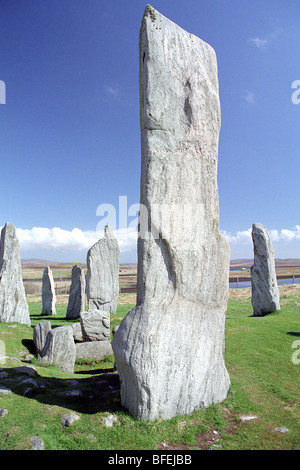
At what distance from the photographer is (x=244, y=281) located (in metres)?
51.5

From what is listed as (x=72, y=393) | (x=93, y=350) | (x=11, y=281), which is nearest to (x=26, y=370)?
(x=72, y=393)

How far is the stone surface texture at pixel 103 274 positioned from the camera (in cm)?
1405

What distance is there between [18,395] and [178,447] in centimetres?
282

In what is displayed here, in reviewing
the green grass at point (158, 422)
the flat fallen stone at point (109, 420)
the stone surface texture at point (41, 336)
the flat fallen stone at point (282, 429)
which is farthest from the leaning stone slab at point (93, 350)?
the flat fallen stone at point (282, 429)

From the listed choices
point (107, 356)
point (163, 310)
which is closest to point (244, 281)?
point (107, 356)

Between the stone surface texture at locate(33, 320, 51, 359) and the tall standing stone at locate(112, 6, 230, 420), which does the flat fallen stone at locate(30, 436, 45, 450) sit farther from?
the stone surface texture at locate(33, 320, 51, 359)

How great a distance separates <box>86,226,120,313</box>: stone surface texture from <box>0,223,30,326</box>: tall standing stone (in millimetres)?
2869

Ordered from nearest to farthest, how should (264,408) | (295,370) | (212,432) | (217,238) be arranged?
(212,432), (264,408), (217,238), (295,370)

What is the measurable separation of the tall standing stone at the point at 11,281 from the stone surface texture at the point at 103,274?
2869 mm

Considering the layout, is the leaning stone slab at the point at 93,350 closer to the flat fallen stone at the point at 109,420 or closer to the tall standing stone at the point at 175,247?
the tall standing stone at the point at 175,247

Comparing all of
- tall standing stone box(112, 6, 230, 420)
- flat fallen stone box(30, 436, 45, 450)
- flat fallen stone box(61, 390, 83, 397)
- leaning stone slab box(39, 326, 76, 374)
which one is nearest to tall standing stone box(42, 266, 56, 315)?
leaning stone slab box(39, 326, 76, 374)

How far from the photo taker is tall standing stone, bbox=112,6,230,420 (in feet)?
15.4

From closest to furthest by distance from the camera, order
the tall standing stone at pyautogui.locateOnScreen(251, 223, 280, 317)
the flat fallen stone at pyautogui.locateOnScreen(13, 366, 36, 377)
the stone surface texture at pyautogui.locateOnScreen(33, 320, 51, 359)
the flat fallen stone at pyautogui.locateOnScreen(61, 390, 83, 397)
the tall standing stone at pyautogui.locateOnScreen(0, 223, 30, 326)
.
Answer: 1. the flat fallen stone at pyautogui.locateOnScreen(61, 390, 83, 397)
2. the flat fallen stone at pyautogui.locateOnScreen(13, 366, 36, 377)
3. the stone surface texture at pyautogui.locateOnScreen(33, 320, 51, 359)
4. the tall standing stone at pyautogui.locateOnScreen(0, 223, 30, 326)
5. the tall standing stone at pyautogui.locateOnScreen(251, 223, 280, 317)

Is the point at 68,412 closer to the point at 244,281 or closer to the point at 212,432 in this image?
the point at 212,432
